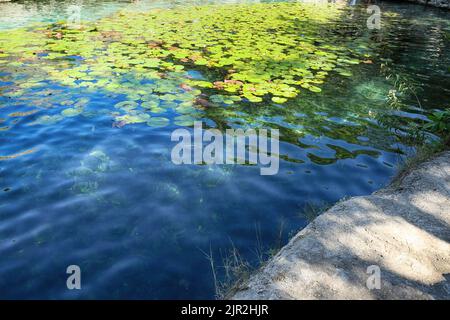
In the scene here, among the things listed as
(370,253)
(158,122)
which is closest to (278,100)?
(158,122)

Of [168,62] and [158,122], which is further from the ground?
[168,62]

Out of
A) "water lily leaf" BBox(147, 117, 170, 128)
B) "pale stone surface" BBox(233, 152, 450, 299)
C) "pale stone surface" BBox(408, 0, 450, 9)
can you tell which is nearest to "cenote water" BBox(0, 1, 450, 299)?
"water lily leaf" BBox(147, 117, 170, 128)

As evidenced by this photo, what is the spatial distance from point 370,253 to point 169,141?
337cm

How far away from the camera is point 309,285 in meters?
2.55

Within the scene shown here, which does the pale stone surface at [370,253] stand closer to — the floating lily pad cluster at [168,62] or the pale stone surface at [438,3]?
the floating lily pad cluster at [168,62]

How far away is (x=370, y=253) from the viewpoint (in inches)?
114

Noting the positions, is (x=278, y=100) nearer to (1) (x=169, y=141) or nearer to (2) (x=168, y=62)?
(1) (x=169, y=141)

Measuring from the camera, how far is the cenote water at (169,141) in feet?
11.2

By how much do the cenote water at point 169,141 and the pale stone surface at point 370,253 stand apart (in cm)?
62

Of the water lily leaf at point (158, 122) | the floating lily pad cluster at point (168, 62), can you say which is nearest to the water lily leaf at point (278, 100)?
the floating lily pad cluster at point (168, 62)
